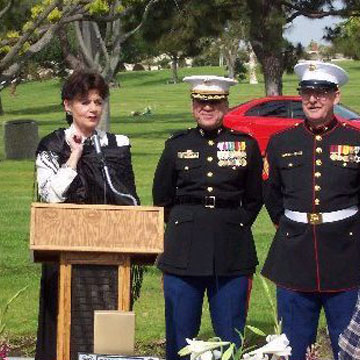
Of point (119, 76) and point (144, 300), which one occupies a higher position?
point (144, 300)

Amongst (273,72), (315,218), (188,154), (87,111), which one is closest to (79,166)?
(87,111)

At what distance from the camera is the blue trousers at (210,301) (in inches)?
207

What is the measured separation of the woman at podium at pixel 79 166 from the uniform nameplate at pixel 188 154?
400 mm

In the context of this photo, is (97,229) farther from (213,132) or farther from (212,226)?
(213,132)

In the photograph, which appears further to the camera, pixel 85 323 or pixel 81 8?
pixel 81 8

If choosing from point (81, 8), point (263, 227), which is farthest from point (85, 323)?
point (263, 227)

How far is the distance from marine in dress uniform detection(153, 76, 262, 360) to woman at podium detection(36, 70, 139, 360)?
0.43 m

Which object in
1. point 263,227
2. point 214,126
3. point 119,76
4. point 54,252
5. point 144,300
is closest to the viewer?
point 54,252

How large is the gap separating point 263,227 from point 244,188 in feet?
24.9

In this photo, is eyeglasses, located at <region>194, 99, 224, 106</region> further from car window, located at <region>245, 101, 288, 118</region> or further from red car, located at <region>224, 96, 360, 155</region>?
car window, located at <region>245, 101, 288, 118</region>

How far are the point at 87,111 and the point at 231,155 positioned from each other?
739mm

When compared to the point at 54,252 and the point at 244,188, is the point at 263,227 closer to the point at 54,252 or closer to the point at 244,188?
the point at 244,188

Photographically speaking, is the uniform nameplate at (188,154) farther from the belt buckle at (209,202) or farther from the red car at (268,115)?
the red car at (268,115)

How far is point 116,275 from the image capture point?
460 cm
